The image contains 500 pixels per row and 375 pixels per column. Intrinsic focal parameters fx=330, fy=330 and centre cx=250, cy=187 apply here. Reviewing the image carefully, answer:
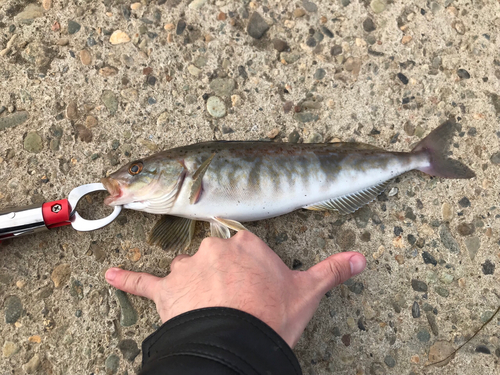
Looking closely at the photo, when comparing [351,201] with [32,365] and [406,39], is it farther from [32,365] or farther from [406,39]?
[32,365]

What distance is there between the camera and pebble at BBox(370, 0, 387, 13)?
3.39 m

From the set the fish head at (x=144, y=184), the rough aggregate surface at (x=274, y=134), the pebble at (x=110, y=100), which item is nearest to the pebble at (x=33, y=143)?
the rough aggregate surface at (x=274, y=134)

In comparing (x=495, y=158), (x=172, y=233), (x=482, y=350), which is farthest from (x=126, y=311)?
(x=495, y=158)

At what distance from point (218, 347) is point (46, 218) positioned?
64.2 inches

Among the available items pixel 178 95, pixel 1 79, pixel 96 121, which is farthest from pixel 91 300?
pixel 1 79

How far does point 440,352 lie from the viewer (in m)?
2.79

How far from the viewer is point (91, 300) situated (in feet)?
8.64

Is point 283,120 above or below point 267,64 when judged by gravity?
below

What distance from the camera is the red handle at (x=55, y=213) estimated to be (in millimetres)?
2385

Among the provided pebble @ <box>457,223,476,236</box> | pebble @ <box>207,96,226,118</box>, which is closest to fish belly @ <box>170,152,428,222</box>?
pebble @ <box>207,96,226,118</box>

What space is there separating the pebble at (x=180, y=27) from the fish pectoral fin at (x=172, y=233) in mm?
1773

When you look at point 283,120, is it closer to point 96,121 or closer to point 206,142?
point 206,142

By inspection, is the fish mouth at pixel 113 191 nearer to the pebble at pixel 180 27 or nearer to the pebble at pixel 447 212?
the pebble at pixel 180 27

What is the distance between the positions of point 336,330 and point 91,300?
2.01m
